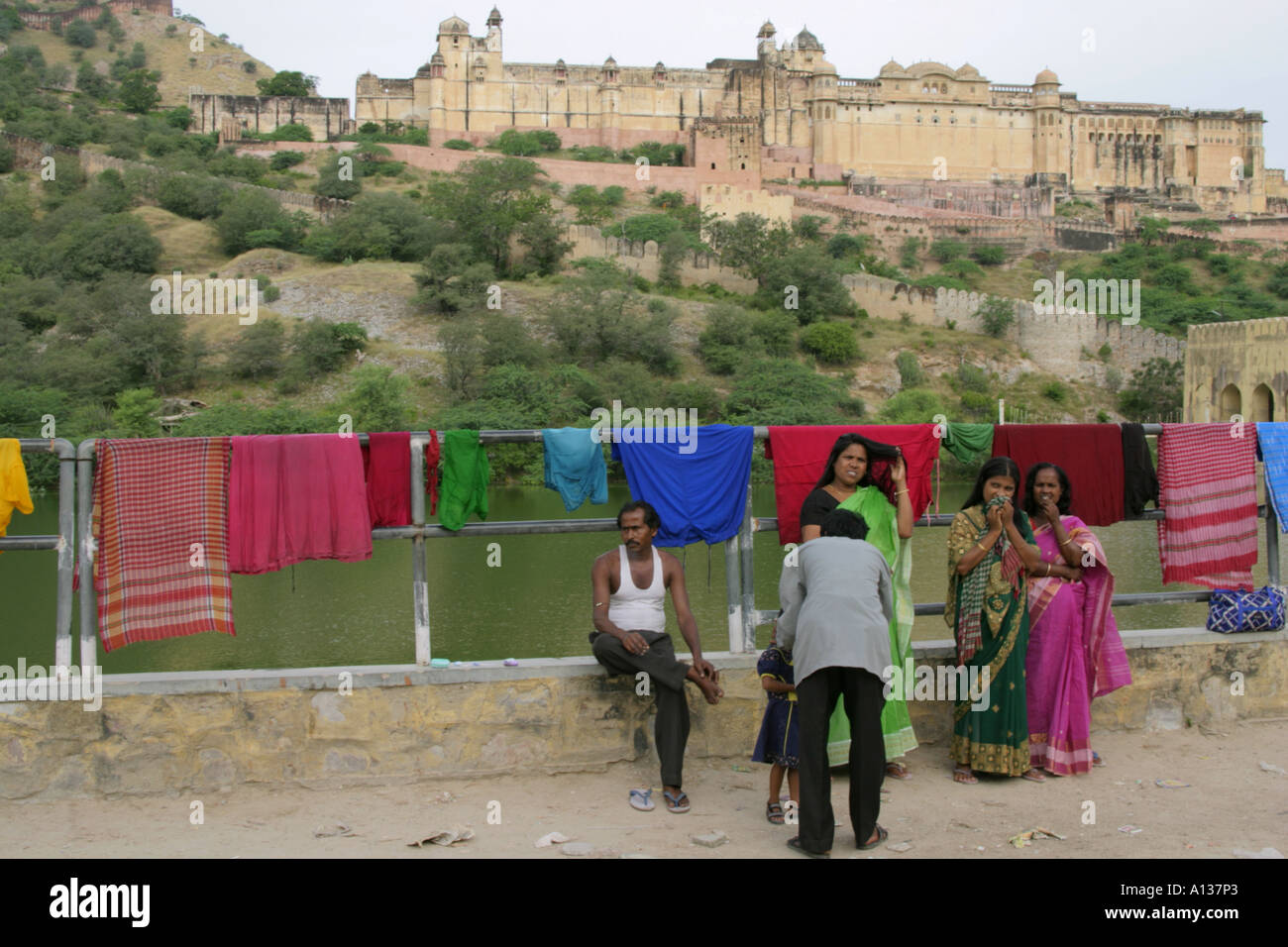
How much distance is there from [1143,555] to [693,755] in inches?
488

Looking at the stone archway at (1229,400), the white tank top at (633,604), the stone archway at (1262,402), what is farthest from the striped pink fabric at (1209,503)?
the stone archway at (1229,400)

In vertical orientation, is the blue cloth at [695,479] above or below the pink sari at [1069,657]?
above

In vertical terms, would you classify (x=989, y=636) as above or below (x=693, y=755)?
above

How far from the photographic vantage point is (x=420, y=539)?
4.60 meters

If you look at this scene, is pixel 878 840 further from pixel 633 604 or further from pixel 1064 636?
pixel 1064 636

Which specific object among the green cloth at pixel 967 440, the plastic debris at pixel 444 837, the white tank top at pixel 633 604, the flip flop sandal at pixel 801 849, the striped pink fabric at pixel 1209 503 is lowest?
the flip flop sandal at pixel 801 849

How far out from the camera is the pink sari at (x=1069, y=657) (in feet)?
15.0

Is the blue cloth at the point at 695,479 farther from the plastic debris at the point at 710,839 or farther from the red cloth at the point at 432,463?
the plastic debris at the point at 710,839

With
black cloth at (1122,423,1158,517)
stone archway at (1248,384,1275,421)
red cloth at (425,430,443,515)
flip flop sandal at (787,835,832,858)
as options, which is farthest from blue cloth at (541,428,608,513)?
stone archway at (1248,384,1275,421)

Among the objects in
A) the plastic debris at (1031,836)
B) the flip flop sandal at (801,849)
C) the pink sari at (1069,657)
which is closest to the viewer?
the flip flop sandal at (801,849)

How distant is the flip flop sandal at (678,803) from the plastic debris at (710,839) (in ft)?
0.76
